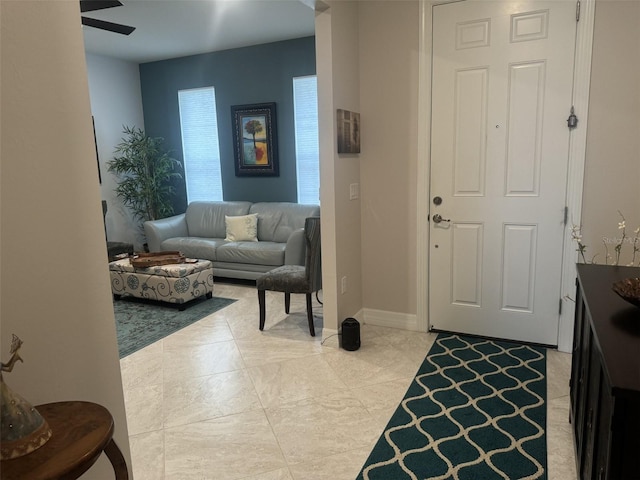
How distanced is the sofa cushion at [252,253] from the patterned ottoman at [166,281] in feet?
1.77

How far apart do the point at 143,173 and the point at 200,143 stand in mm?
854

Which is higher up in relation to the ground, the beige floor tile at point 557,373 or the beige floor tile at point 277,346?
the beige floor tile at point 557,373

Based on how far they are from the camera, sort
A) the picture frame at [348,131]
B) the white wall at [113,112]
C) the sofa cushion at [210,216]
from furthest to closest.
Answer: the white wall at [113,112]
the sofa cushion at [210,216]
the picture frame at [348,131]

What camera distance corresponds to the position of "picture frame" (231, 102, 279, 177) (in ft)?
18.3

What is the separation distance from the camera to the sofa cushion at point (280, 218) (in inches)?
205

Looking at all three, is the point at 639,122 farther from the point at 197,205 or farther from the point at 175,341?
the point at 197,205

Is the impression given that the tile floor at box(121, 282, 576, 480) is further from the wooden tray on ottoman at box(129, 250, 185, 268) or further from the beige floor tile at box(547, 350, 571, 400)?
the wooden tray on ottoman at box(129, 250, 185, 268)

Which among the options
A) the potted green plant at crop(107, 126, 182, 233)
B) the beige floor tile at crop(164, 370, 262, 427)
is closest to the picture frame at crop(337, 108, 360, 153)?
the beige floor tile at crop(164, 370, 262, 427)

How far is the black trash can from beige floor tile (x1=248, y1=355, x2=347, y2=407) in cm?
22

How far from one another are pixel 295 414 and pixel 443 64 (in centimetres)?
251

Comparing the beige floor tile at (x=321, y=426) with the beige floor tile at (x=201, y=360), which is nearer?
the beige floor tile at (x=321, y=426)

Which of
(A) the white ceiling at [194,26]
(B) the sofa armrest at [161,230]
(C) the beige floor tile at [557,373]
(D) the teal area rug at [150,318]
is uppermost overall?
(A) the white ceiling at [194,26]

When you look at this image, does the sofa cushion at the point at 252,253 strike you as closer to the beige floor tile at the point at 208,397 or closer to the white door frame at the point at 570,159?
the white door frame at the point at 570,159

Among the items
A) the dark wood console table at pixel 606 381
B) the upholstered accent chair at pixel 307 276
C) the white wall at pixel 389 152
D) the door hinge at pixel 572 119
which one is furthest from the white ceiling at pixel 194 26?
the dark wood console table at pixel 606 381
